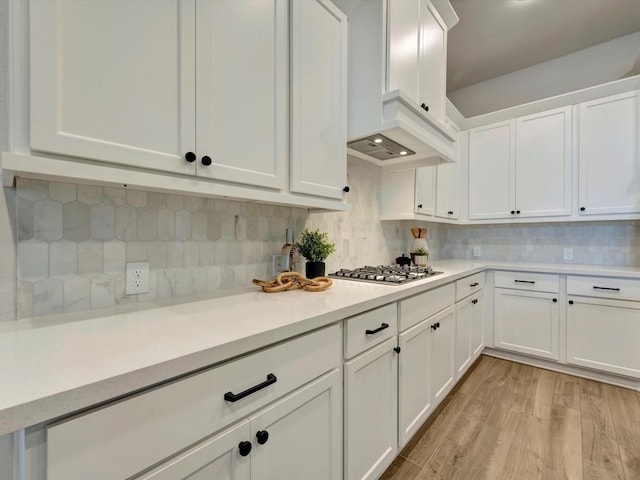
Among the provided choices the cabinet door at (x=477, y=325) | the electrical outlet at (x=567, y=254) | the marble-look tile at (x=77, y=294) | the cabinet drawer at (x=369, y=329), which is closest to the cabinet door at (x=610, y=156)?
the electrical outlet at (x=567, y=254)

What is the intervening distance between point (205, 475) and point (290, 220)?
1.19m

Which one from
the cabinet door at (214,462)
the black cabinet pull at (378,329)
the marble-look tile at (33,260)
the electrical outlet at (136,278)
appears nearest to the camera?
the cabinet door at (214,462)

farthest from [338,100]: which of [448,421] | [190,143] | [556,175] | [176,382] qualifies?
[556,175]

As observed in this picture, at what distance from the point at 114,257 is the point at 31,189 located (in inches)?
11.7

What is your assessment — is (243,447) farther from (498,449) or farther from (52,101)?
(498,449)

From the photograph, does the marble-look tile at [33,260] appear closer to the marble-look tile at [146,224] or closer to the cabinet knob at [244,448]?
the marble-look tile at [146,224]

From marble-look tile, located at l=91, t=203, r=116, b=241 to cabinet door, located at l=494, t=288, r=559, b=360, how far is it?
3.08 metres

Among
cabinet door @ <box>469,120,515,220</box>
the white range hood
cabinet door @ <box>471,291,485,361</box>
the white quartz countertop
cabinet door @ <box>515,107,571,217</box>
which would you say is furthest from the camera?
cabinet door @ <box>469,120,515,220</box>

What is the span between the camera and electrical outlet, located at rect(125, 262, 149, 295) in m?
1.08

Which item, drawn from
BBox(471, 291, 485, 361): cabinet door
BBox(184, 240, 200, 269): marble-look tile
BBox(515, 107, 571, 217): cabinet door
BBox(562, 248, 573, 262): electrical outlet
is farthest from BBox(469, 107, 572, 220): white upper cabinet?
BBox(184, 240, 200, 269): marble-look tile

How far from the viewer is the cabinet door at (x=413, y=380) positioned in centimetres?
146

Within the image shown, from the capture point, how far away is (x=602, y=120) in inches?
100

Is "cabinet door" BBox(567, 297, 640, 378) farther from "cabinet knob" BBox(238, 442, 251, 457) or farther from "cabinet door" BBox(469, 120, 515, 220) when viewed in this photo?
"cabinet knob" BBox(238, 442, 251, 457)

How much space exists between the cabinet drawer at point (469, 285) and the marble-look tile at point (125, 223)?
2014mm
